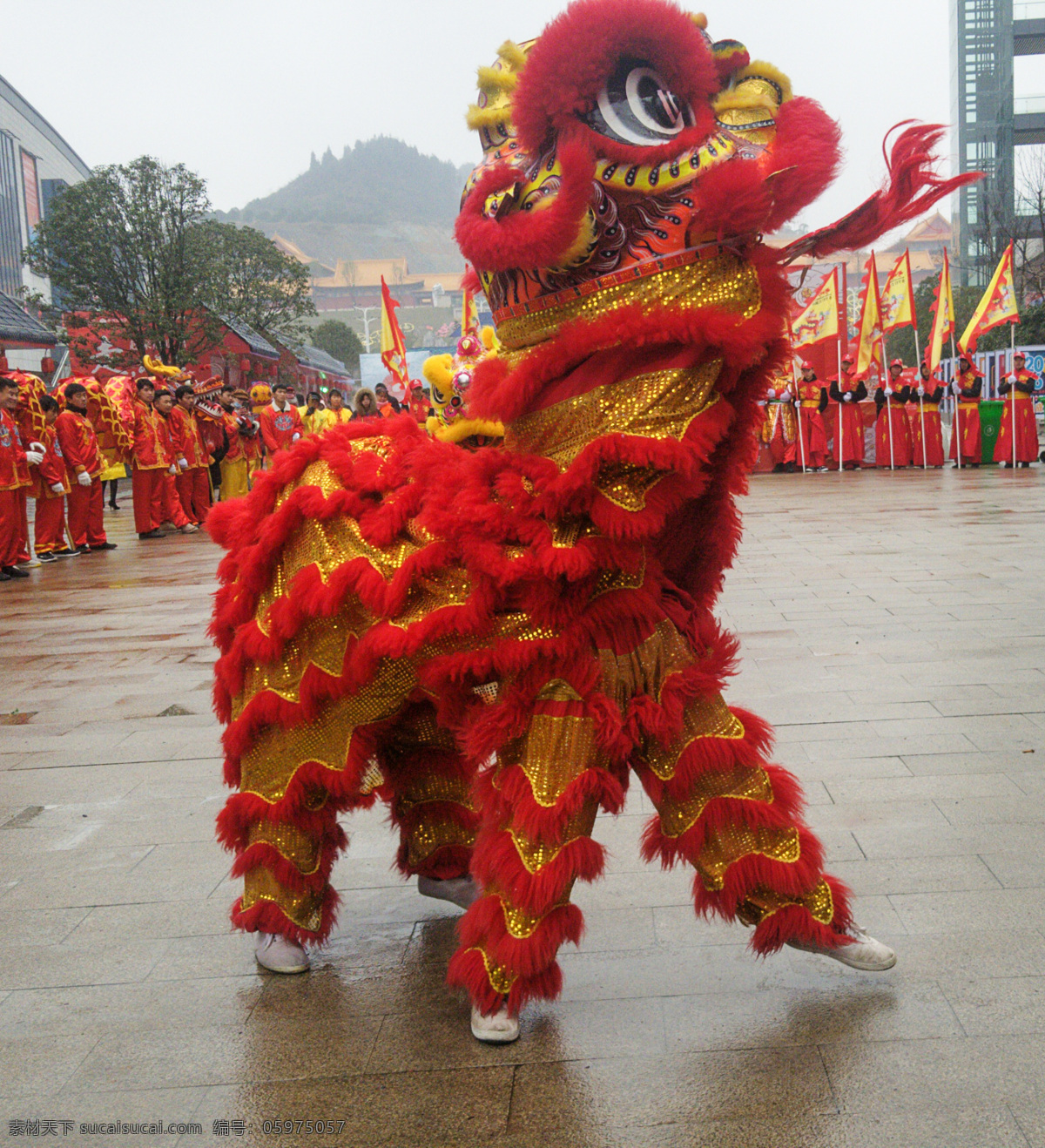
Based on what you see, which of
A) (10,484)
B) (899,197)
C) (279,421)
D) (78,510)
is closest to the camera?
(899,197)

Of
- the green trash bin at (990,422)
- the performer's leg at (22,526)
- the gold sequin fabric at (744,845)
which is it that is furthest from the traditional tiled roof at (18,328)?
the gold sequin fabric at (744,845)

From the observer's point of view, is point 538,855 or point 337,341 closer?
point 538,855

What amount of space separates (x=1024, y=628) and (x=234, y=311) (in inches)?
939

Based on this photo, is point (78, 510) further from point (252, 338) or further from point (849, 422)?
point (252, 338)

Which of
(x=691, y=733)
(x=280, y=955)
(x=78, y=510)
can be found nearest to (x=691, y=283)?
(x=691, y=733)

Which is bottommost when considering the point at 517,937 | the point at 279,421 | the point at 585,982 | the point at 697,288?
the point at 585,982

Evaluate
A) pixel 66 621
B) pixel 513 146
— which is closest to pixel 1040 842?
pixel 513 146

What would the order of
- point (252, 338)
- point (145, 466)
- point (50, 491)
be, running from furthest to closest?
point (252, 338) < point (145, 466) < point (50, 491)

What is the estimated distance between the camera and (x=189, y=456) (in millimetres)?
14031

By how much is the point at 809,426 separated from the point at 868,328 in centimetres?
183

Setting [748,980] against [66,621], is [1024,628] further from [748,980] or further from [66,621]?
[66,621]

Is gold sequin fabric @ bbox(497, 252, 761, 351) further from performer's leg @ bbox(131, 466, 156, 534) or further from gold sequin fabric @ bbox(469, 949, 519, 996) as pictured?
performer's leg @ bbox(131, 466, 156, 534)

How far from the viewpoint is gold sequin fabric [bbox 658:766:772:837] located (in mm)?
2133

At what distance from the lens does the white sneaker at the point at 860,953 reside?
2.21 m
